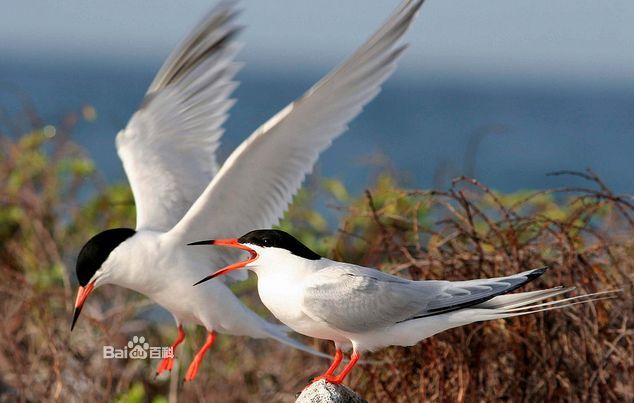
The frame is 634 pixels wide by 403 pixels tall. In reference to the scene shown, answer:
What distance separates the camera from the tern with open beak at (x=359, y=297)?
245cm

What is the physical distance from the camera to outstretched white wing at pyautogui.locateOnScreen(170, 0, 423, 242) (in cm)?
254

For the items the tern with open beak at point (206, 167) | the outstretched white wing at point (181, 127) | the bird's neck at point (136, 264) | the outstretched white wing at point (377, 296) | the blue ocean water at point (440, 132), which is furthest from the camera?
the blue ocean water at point (440, 132)

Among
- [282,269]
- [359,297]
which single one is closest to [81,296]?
[282,269]

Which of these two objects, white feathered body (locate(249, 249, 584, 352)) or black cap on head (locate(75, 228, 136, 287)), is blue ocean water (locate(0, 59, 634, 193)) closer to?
black cap on head (locate(75, 228, 136, 287))

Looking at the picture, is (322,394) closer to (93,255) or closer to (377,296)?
(377,296)

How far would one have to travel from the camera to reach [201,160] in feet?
12.0

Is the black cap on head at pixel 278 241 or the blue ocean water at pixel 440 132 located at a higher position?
the black cap on head at pixel 278 241

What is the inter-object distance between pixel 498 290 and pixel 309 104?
0.63 meters

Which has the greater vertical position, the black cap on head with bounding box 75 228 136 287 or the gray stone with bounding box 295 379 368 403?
the black cap on head with bounding box 75 228 136 287

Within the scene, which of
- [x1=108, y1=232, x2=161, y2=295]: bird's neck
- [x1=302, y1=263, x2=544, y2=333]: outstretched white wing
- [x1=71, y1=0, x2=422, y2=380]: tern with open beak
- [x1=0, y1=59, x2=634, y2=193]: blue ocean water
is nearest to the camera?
[x1=302, y1=263, x2=544, y2=333]: outstretched white wing

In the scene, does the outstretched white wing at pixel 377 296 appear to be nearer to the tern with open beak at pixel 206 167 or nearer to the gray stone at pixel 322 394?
the gray stone at pixel 322 394

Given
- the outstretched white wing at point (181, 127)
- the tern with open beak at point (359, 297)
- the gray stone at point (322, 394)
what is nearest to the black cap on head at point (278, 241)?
the tern with open beak at point (359, 297)

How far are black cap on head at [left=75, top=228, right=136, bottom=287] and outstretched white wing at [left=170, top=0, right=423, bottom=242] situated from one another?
197 mm

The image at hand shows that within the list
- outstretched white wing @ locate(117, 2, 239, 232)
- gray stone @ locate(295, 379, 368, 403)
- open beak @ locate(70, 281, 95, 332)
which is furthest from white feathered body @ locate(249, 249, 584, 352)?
outstretched white wing @ locate(117, 2, 239, 232)
